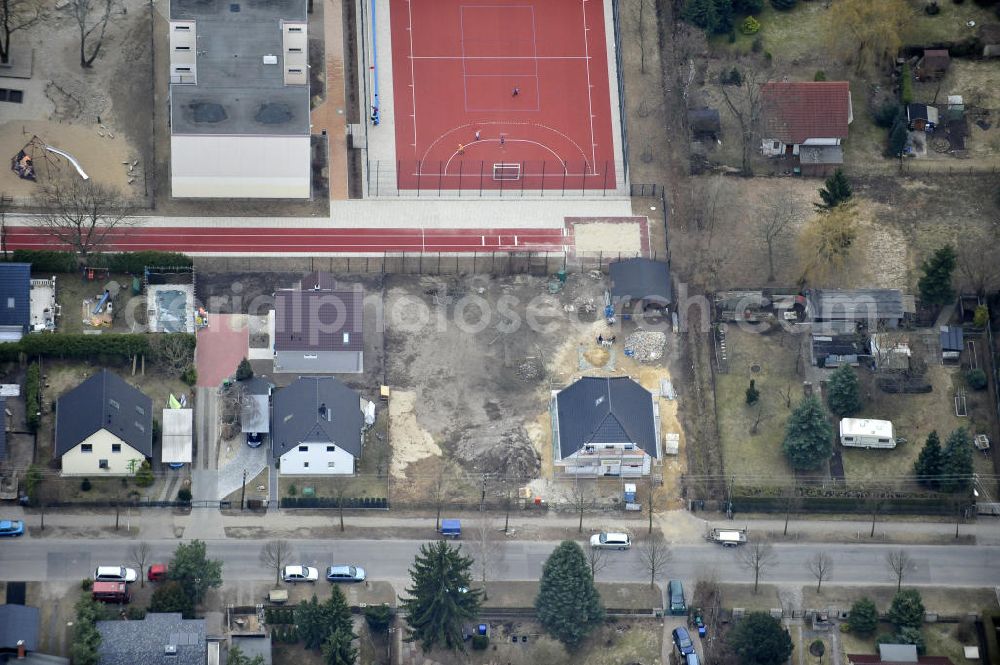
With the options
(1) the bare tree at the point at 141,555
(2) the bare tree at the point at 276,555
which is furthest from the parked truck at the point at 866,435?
(1) the bare tree at the point at 141,555

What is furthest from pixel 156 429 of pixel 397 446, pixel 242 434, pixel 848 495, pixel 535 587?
pixel 848 495

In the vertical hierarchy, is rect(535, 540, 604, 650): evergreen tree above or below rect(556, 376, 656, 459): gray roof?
below

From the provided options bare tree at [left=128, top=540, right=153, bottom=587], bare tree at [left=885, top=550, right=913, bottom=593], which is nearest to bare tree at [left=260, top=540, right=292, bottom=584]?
bare tree at [left=128, top=540, right=153, bottom=587]

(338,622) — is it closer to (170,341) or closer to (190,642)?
(190,642)

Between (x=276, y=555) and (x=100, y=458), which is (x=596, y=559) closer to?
(x=276, y=555)

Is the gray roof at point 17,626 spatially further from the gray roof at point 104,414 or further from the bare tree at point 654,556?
the bare tree at point 654,556

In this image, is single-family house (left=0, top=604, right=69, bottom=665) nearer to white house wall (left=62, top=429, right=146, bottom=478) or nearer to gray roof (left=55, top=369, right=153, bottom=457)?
white house wall (left=62, top=429, right=146, bottom=478)

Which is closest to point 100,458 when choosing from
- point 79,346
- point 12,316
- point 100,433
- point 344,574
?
point 100,433
